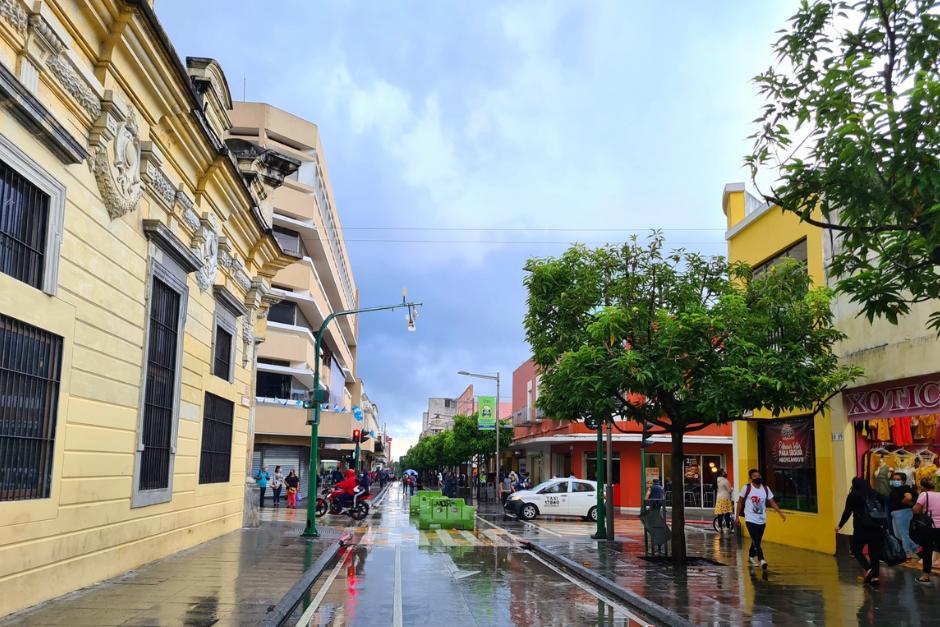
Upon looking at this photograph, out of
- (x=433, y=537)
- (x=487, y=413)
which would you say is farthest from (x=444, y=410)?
(x=433, y=537)

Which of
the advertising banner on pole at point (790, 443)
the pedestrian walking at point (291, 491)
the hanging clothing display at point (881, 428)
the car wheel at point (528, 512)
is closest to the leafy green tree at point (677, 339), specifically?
the hanging clothing display at point (881, 428)

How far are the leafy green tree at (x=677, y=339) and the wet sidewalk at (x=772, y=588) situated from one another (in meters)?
1.68

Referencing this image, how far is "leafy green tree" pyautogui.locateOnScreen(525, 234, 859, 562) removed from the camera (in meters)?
14.8

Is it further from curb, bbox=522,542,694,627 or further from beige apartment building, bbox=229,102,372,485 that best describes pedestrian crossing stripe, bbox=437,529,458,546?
beige apartment building, bbox=229,102,372,485

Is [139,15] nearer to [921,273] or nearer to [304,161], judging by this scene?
[921,273]

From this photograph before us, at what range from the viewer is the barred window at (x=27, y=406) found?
8977mm

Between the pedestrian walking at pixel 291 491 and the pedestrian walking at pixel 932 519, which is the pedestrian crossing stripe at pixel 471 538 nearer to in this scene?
the pedestrian walking at pixel 932 519

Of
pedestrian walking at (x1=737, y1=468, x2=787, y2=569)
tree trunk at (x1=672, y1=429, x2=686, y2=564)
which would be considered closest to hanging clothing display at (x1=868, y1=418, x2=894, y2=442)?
pedestrian walking at (x1=737, y1=468, x2=787, y2=569)

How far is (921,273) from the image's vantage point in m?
7.70

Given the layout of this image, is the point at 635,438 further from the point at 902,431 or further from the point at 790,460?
the point at 902,431

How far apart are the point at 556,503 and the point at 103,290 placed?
76.1ft

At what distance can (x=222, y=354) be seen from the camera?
773 inches

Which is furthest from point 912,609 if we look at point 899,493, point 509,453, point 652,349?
point 509,453

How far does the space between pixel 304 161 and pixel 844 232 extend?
4399cm
